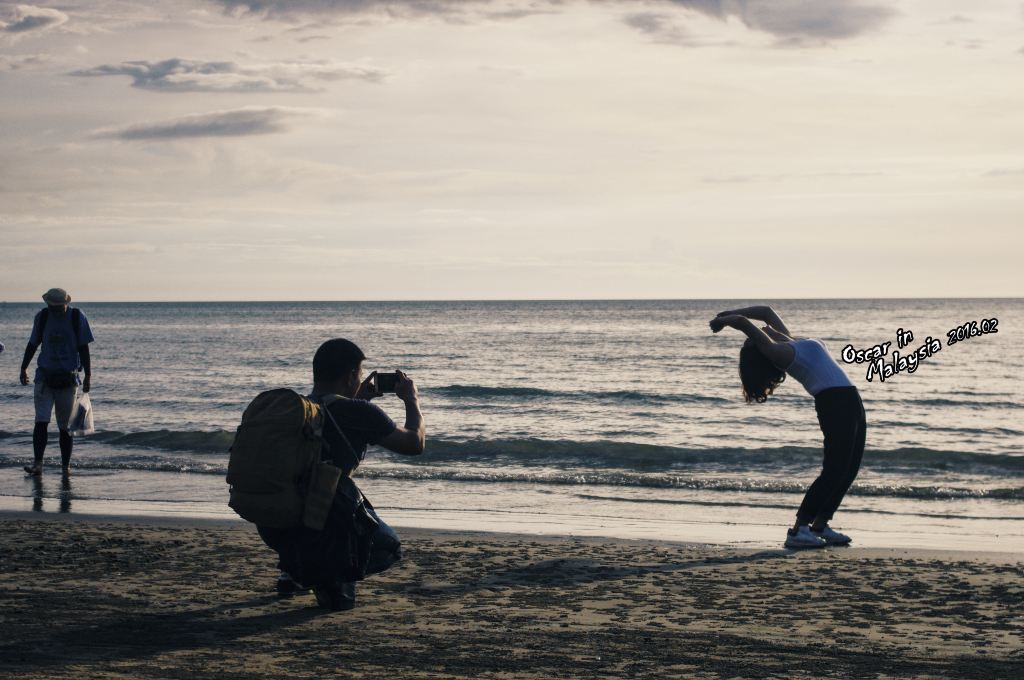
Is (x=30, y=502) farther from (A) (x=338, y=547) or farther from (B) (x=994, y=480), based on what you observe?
(B) (x=994, y=480)

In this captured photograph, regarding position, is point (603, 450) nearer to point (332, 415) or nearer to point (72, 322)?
point (72, 322)

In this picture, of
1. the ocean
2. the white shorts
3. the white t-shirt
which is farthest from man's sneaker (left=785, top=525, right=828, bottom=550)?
the white shorts

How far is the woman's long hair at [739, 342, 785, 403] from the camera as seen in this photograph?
7.25 m

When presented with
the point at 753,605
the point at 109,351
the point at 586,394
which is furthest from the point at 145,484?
the point at 109,351

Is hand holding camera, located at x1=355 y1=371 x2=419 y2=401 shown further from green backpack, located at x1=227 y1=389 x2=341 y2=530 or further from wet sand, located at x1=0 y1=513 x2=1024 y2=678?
wet sand, located at x1=0 y1=513 x2=1024 y2=678

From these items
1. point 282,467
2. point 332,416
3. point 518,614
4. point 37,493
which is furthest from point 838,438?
point 37,493

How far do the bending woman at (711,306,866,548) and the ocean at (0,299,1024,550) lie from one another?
113 centimetres

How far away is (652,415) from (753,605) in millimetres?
17518

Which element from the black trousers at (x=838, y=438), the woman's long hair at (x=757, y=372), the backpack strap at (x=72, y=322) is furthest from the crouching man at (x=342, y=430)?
the backpack strap at (x=72, y=322)

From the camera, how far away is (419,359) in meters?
43.9

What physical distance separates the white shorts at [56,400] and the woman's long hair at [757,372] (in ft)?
23.5

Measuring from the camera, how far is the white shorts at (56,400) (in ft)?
35.7

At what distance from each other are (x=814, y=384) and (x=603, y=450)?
30.5ft

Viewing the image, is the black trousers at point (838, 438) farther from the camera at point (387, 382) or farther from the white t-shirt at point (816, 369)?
the camera at point (387, 382)
